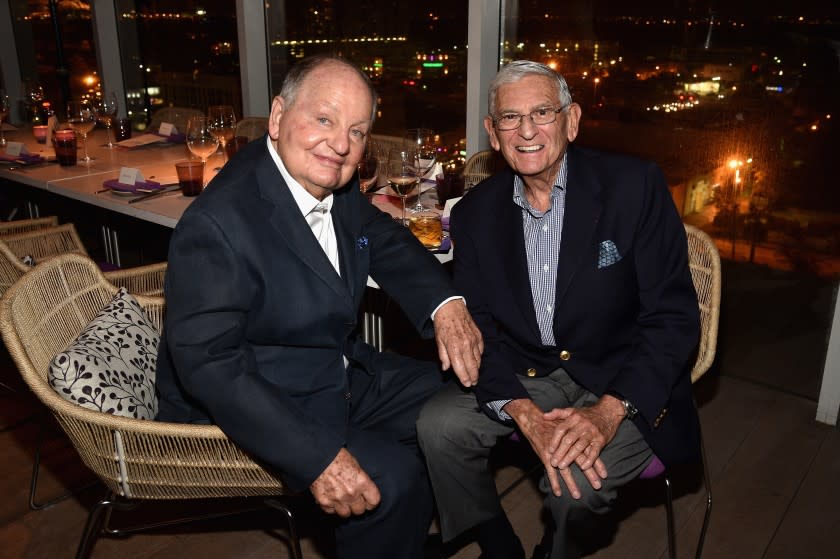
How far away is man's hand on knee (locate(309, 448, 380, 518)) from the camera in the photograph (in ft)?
4.90

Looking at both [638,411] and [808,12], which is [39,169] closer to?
[638,411]

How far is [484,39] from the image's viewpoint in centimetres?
376

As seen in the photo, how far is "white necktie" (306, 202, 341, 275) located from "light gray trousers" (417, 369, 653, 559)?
19.0 inches

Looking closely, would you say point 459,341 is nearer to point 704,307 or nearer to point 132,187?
point 704,307

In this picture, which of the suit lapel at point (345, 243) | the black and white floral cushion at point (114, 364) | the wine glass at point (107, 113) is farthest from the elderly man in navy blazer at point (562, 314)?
the wine glass at point (107, 113)

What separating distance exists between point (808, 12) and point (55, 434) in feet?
11.0

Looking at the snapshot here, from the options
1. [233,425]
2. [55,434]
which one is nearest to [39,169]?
[55,434]

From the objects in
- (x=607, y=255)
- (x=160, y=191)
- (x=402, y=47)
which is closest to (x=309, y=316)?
(x=607, y=255)

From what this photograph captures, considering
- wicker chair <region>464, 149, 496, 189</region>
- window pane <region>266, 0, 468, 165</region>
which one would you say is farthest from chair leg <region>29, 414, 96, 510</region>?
window pane <region>266, 0, 468, 165</region>

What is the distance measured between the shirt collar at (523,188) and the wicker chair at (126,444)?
38.8 inches

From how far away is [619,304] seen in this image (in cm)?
188

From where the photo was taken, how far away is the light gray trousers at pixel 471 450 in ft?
5.75

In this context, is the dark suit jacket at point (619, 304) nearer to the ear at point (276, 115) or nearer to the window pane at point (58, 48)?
the ear at point (276, 115)

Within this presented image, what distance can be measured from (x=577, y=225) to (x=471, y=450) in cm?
66
